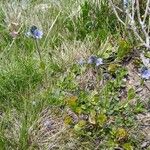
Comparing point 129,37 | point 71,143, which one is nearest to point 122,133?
point 71,143

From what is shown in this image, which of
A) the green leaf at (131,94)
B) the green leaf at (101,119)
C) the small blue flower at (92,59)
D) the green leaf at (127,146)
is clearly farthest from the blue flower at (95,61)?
the green leaf at (127,146)

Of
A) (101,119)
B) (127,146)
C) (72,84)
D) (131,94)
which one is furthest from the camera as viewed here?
(72,84)

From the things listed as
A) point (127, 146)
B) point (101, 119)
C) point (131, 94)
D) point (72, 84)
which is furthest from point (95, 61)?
point (127, 146)

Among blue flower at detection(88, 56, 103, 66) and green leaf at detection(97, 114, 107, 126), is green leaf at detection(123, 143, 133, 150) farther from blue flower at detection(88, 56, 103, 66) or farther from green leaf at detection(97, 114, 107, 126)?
blue flower at detection(88, 56, 103, 66)

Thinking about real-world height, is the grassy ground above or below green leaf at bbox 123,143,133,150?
above

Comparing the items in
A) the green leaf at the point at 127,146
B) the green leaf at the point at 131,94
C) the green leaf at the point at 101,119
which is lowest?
the green leaf at the point at 127,146

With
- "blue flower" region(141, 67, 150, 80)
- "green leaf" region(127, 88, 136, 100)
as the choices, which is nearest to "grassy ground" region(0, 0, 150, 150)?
"green leaf" region(127, 88, 136, 100)

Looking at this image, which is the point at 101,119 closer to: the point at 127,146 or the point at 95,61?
the point at 127,146

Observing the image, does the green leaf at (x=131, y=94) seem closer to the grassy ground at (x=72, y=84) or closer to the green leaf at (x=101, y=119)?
the grassy ground at (x=72, y=84)
